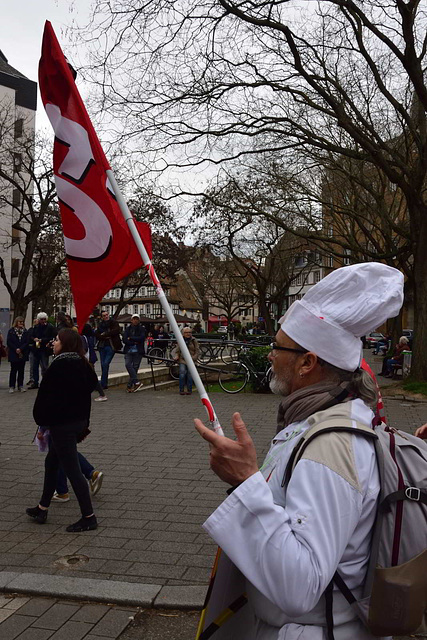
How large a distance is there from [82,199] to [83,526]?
3.39 meters

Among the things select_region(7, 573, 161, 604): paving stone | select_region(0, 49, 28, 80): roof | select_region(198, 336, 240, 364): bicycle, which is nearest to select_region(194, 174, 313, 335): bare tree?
select_region(198, 336, 240, 364): bicycle

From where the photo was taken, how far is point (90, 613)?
13.2ft

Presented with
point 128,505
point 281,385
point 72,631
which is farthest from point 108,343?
point 281,385

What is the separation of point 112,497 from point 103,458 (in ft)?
6.00

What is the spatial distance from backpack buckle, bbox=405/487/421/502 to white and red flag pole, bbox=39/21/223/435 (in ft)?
5.54

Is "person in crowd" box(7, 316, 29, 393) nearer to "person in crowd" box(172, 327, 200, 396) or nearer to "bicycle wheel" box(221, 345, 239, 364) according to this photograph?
"person in crowd" box(172, 327, 200, 396)

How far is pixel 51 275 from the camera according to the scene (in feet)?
99.0

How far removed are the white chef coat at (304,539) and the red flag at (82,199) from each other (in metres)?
1.62

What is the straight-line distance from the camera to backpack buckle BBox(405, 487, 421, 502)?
63.7 inches

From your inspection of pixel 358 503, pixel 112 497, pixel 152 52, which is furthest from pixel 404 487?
pixel 152 52

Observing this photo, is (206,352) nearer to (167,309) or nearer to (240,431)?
(167,309)

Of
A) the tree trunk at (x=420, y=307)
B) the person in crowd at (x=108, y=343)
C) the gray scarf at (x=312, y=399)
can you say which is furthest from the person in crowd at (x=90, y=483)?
the tree trunk at (x=420, y=307)

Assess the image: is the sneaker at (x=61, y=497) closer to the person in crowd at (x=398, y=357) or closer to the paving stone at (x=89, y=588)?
the paving stone at (x=89, y=588)

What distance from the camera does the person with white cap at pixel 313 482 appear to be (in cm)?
152
